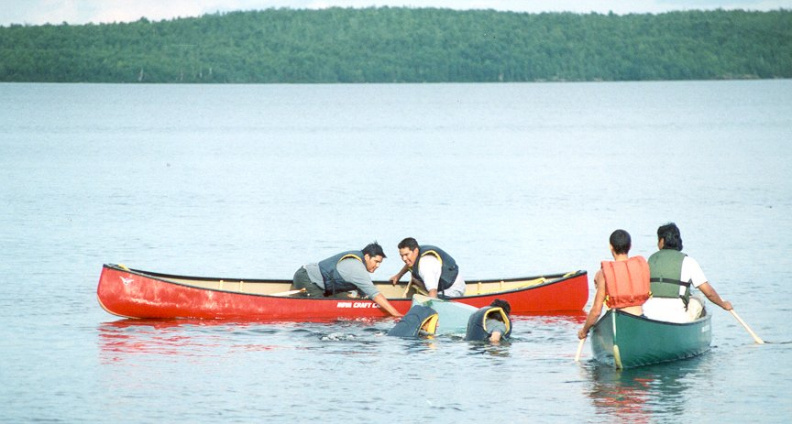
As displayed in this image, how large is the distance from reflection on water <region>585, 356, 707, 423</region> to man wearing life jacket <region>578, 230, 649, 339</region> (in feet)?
2.89

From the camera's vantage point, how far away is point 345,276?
17453 mm

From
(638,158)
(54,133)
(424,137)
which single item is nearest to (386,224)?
(638,158)

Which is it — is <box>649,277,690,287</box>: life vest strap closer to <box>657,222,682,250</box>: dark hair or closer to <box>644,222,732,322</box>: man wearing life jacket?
<box>644,222,732,322</box>: man wearing life jacket

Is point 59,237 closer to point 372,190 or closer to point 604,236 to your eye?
point 604,236

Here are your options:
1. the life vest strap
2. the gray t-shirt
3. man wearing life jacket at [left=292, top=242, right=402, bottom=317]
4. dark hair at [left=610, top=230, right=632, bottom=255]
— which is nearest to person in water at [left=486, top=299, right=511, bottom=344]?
man wearing life jacket at [left=292, top=242, right=402, bottom=317]

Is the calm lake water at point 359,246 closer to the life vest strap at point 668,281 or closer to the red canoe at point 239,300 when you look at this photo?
the red canoe at point 239,300

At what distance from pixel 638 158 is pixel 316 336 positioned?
42610 millimetres

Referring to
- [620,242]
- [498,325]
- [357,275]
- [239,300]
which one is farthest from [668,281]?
[239,300]

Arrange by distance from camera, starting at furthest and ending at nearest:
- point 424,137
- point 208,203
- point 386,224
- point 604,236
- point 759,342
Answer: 1. point 424,137
2. point 208,203
3. point 386,224
4. point 604,236
5. point 759,342

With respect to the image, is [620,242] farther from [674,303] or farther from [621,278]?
[674,303]

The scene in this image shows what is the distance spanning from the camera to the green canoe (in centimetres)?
1402

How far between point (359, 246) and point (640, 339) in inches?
547

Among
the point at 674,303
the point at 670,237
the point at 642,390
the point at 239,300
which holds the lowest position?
the point at 642,390

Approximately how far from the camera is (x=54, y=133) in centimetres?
8475
